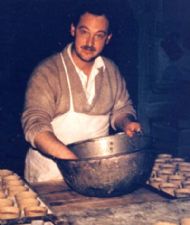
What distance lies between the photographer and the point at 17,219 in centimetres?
227

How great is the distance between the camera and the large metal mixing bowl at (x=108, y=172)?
236 cm

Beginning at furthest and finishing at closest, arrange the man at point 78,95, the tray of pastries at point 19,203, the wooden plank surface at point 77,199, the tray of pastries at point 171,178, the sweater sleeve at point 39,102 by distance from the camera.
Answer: the man at point 78,95, the sweater sleeve at point 39,102, the tray of pastries at point 171,178, the wooden plank surface at point 77,199, the tray of pastries at point 19,203

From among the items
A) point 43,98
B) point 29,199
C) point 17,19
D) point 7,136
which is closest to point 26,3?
point 17,19

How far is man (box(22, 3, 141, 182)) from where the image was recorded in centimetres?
322

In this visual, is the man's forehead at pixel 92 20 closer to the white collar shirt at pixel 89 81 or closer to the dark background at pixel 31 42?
the white collar shirt at pixel 89 81

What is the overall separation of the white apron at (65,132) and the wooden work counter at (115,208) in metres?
0.70

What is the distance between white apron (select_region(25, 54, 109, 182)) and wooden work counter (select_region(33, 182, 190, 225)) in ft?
2.31

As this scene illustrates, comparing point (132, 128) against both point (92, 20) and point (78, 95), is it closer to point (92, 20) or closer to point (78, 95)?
point (78, 95)

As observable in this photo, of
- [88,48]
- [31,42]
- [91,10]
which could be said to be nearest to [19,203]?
[88,48]

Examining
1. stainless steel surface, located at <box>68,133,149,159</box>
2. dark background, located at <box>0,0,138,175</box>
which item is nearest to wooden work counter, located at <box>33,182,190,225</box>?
stainless steel surface, located at <box>68,133,149,159</box>

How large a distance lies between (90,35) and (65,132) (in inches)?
32.6

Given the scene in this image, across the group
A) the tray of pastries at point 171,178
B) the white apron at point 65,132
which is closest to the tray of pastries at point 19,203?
the white apron at point 65,132

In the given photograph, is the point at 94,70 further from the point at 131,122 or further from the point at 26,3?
the point at 26,3

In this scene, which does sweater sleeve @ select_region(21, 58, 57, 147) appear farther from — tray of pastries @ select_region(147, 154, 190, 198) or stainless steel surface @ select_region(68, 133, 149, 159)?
tray of pastries @ select_region(147, 154, 190, 198)
